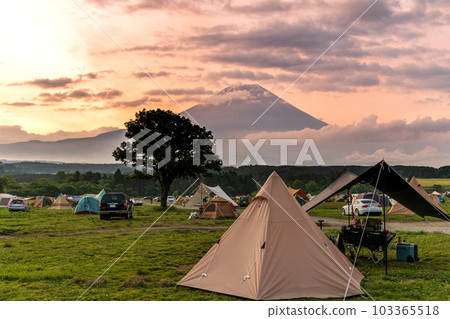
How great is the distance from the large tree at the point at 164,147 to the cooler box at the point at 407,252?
95.9 ft

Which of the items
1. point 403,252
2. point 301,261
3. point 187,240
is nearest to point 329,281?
point 301,261

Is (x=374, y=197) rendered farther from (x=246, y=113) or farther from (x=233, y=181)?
(x=246, y=113)

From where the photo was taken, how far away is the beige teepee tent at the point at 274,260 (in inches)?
344

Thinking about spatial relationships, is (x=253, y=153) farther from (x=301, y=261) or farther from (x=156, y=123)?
(x=301, y=261)

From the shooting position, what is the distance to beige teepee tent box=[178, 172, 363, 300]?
28.7ft

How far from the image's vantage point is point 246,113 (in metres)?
124

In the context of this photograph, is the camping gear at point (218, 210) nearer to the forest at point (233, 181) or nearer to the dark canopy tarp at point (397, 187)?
the dark canopy tarp at point (397, 187)

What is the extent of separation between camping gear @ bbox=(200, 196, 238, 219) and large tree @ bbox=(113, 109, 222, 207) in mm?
11434

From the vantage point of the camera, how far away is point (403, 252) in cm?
1296

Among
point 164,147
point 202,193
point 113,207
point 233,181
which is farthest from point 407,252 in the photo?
point 233,181

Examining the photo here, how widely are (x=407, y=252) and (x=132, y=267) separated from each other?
8167mm

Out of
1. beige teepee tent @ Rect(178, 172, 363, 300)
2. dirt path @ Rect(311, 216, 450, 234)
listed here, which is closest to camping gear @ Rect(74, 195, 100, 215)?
dirt path @ Rect(311, 216, 450, 234)

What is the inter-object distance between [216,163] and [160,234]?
23.3m

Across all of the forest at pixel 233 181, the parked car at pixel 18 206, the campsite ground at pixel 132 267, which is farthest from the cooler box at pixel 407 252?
the forest at pixel 233 181
